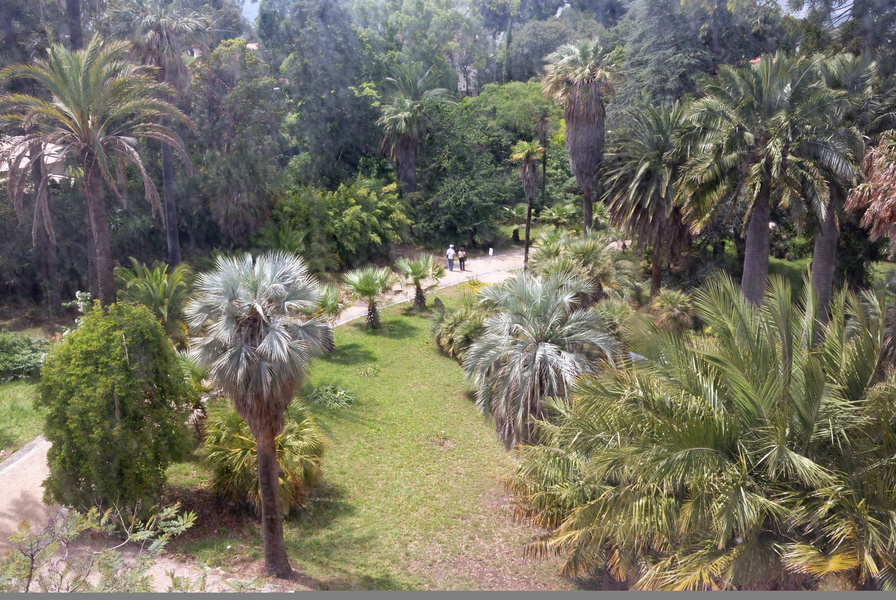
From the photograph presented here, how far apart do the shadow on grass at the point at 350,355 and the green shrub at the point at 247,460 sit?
7689 mm

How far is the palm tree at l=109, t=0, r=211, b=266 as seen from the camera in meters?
21.1

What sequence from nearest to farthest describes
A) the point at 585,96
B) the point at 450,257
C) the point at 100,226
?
1. the point at 100,226
2. the point at 585,96
3. the point at 450,257

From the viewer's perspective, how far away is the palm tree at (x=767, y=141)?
14.2 meters

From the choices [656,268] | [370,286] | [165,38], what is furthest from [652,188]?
[165,38]

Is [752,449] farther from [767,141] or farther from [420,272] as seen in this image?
[420,272]

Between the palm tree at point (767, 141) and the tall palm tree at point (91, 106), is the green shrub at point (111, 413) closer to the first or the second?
the tall palm tree at point (91, 106)

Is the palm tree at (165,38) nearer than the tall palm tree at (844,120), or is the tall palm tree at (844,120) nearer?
the tall palm tree at (844,120)

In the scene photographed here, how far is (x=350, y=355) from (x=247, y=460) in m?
9.05

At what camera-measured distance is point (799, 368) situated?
5.28m

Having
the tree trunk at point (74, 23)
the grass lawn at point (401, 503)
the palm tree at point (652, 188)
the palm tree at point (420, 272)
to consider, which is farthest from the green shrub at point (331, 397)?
the tree trunk at point (74, 23)

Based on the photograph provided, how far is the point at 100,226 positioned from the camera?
15.0 meters

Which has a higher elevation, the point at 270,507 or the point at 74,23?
Result: the point at 74,23

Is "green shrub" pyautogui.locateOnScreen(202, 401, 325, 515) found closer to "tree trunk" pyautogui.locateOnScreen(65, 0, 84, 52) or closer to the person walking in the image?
"tree trunk" pyautogui.locateOnScreen(65, 0, 84, 52)

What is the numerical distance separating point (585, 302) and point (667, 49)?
733 inches
